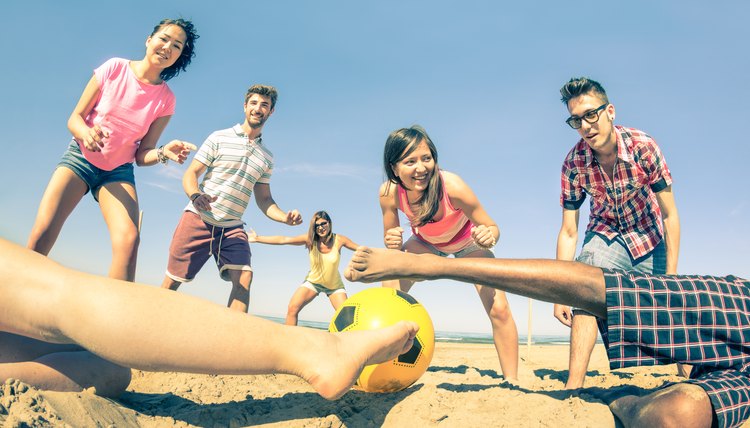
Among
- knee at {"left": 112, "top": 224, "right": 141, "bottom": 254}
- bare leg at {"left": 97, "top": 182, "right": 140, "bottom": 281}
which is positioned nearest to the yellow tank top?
bare leg at {"left": 97, "top": 182, "right": 140, "bottom": 281}

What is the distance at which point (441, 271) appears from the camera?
2.59 metres

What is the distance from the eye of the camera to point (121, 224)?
4.08m

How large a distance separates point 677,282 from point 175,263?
4684mm

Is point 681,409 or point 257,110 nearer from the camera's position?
point 681,409

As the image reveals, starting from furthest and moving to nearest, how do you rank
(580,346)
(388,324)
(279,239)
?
(279,239) < (580,346) < (388,324)

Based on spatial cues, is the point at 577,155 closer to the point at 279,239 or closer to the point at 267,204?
the point at 267,204

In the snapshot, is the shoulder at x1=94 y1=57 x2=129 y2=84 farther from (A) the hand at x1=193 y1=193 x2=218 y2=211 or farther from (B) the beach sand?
(B) the beach sand

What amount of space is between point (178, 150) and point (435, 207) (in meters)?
2.24

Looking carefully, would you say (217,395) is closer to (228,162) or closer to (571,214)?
(228,162)

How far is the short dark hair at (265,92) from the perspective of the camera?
5890 mm

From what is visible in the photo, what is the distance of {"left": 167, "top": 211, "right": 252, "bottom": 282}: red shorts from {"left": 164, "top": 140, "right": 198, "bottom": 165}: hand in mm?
1318

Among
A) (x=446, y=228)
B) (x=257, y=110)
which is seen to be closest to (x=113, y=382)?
(x=446, y=228)

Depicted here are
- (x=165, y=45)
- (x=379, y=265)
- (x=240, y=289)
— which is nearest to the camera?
(x=379, y=265)

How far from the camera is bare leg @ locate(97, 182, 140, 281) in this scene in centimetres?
404
